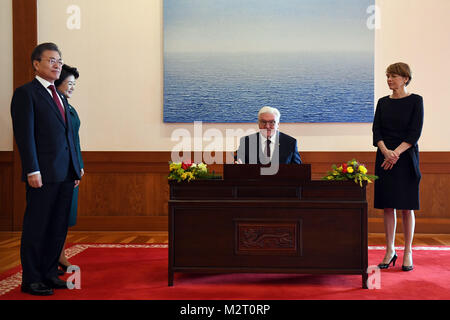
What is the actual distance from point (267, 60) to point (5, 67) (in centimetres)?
354

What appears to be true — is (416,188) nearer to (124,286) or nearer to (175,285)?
(175,285)

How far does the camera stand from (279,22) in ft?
18.1

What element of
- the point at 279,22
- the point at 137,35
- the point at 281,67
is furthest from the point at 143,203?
the point at 279,22

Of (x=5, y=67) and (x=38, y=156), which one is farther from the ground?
(x=5, y=67)

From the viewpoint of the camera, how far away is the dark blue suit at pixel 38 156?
2.76 metres

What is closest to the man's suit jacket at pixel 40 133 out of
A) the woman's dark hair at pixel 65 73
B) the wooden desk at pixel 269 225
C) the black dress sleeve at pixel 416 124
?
the woman's dark hair at pixel 65 73

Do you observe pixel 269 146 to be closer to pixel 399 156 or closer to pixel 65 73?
pixel 399 156

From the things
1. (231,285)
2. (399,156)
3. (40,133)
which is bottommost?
(231,285)

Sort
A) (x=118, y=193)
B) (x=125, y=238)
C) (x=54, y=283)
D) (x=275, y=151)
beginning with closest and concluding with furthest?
(x=54, y=283)
(x=275, y=151)
(x=125, y=238)
(x=118, y=193)

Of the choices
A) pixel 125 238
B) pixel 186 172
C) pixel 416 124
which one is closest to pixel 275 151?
pixel 186 172

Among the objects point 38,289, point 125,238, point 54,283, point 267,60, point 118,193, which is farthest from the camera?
point 118,193

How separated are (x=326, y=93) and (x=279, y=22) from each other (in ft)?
3.71

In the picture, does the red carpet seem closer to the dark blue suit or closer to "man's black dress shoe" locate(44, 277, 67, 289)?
"man's black dress shoe" locate(44, 277, 67, 289)

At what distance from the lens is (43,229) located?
2877mm
